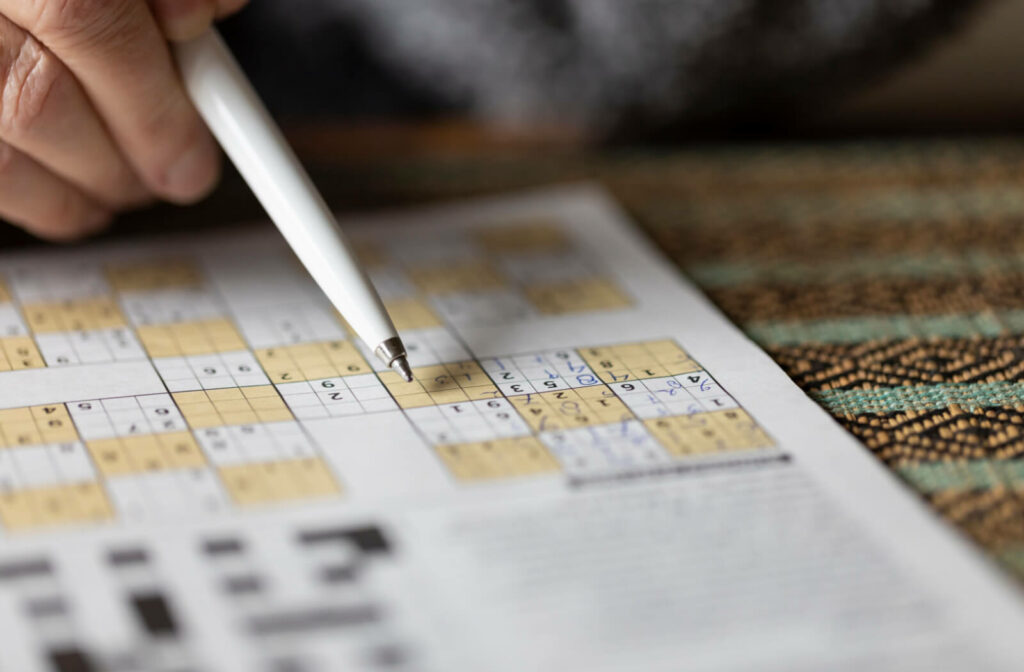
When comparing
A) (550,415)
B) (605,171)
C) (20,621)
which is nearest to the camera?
(20,621)

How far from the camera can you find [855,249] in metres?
0.75

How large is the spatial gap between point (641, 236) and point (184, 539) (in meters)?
0.44

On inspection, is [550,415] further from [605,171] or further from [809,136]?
[809,136]

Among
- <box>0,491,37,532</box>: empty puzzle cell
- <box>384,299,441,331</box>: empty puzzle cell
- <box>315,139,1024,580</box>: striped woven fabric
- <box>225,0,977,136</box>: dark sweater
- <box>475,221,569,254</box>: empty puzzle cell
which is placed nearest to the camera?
<box>0,491,37,532</box>: empty puzzle cell

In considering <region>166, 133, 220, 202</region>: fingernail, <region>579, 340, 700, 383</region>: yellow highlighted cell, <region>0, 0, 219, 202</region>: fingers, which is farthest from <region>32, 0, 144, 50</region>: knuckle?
<region>579, 340, 700, 383</region>: yellow highlighted cell

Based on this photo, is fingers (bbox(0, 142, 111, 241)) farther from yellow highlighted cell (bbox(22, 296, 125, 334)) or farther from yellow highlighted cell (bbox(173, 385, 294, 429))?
yellow highlighted cell (bbox(173, 385, 294, 429))

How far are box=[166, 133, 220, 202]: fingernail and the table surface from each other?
0.07 metres

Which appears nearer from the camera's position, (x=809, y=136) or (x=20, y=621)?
(x=20, y=621)

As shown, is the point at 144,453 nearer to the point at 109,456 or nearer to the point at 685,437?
the point at 109,456

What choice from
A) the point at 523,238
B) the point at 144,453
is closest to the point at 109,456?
the point at 144,453

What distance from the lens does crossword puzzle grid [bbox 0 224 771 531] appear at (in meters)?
0.47

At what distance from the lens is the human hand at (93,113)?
56 cm

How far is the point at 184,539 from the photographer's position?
0.43 meters

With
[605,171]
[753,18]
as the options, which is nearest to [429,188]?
[605,171]
